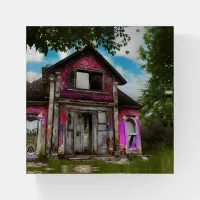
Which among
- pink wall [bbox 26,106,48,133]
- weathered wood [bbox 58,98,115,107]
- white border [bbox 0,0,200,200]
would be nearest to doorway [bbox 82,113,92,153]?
weathered wood [bbox 58,98,115,107]

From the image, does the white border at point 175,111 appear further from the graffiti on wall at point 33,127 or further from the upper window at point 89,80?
the upper window at point 89,80

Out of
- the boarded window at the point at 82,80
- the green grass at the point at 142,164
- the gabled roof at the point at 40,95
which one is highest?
the boarded window at the point at 82,80

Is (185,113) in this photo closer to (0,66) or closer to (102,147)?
(102,147)

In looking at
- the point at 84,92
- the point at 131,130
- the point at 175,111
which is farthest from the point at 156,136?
the point at 84,92

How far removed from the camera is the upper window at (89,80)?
492 centimetres

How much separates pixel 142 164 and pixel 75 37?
4.73 feet

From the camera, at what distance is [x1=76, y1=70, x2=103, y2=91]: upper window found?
16.1ft

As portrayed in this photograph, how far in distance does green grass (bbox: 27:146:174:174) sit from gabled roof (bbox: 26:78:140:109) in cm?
53

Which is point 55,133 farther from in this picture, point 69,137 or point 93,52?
point 93,52

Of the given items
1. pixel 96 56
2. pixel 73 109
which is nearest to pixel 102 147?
pixel 73 109

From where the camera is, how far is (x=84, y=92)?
4.90m

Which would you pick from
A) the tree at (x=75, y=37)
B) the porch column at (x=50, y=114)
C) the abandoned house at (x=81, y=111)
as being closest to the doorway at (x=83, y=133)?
the abandoned house at (x=81, y=111)

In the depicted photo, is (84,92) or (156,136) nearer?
(156,136)

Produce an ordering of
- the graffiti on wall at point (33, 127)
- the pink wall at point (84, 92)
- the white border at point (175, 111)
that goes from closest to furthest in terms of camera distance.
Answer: the graffiti on wall at point (33, 127) → the pink wall at point (84, 92) → the white border at point (175, 111)
